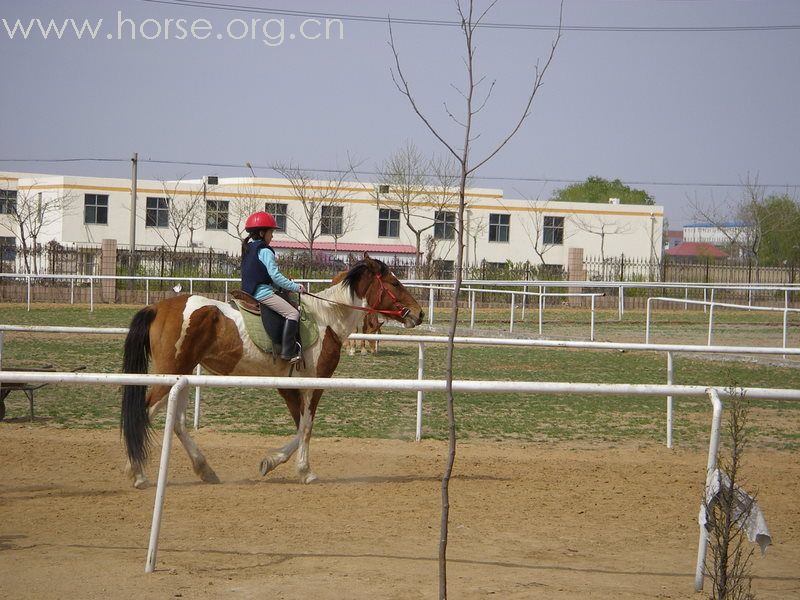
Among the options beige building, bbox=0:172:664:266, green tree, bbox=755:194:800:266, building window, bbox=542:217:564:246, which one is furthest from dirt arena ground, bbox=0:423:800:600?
green tree, bbox=755:194:800:266

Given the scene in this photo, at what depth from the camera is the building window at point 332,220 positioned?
48.4 m

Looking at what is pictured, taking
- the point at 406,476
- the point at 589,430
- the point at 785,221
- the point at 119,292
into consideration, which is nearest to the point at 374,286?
the point at 406,476

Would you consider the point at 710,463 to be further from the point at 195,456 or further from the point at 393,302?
the point at 393,302

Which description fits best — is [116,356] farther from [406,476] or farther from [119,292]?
[119,292]

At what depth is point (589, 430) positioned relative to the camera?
11406mm

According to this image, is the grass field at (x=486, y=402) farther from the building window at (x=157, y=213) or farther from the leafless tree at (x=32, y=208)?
the building window at (x=157, y=213)

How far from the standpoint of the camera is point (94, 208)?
47938mm

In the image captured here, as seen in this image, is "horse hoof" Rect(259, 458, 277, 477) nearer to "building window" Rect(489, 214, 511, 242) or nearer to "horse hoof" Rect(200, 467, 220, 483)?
"horse hoof" Rect(200, 467, 220, 483)

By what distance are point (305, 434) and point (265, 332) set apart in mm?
950

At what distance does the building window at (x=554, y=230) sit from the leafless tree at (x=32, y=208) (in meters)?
24.5

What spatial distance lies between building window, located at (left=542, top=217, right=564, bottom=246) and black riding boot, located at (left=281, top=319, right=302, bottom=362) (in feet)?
146

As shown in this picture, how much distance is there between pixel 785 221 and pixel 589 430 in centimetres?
5648

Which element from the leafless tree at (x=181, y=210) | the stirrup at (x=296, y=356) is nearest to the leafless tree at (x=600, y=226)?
the leafless tree at (x=181, y=210)

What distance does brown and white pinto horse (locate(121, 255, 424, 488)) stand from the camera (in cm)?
799
